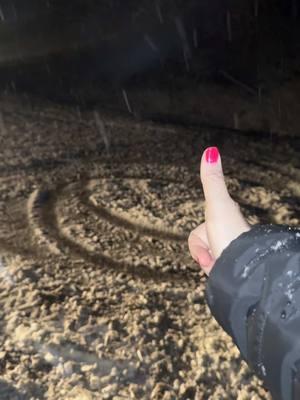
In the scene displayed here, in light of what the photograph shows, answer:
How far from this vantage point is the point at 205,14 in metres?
4.63

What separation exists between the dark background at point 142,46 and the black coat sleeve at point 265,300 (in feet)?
9.67

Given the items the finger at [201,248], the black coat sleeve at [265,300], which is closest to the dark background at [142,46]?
the finger at [201,248]

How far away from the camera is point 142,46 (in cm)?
445

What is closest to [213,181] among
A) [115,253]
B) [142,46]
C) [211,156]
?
[211,156]

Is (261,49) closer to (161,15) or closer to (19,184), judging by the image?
(161,15)

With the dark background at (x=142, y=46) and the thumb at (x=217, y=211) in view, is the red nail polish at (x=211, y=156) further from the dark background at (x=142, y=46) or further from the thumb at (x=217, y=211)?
the dark background at (x=142, y=46)

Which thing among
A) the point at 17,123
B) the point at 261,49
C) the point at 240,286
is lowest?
the point at 261,49

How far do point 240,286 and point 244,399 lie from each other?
0.62 meters

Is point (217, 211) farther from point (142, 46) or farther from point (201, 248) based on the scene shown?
point (142, 46)

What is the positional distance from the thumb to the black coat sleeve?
1.6 inches

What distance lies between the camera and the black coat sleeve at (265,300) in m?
0.75

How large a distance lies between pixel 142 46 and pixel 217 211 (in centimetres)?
376

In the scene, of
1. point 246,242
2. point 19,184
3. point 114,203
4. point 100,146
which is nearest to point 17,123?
point 100,146

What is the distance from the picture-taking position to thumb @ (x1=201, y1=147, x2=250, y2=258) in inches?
36.1
